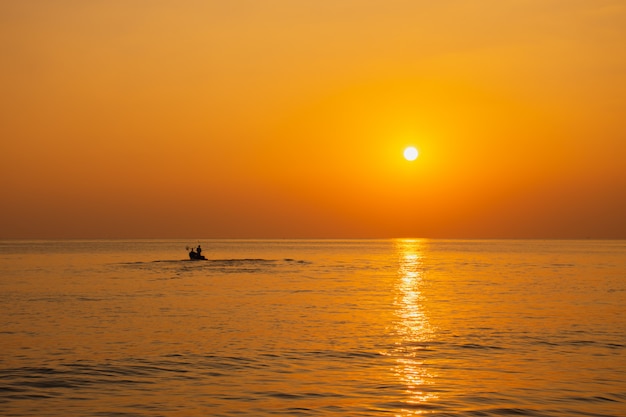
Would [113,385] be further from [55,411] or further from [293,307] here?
[293,307]

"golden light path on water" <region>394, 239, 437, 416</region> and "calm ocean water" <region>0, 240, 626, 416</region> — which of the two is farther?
"golden light path on water" <region>394, 239, 437, 416</region>

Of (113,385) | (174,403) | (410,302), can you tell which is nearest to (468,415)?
(174,403)

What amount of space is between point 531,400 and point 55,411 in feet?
41.6

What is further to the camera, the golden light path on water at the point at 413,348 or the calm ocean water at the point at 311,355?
the golden light path on water at the point at 413,348

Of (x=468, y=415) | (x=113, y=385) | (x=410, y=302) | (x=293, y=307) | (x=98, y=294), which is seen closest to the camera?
(x=468, y=415)

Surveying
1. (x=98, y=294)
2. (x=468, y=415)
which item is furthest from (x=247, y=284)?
(x=468, y=415)

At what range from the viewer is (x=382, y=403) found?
19109mm

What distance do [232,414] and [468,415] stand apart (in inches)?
234

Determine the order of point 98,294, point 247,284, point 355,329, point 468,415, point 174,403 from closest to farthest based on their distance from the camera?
point 468,415 → point 174,403 → point 355,329 → point 98,294 → point 247,284

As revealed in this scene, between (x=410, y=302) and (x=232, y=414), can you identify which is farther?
(x=410, y=302)

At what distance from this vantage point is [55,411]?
18531 millimetres

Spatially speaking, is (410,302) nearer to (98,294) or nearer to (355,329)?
(355,329)

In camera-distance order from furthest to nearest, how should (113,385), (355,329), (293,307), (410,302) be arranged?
Result: (410,302) < (293,307) < (355,329) < (113,385)

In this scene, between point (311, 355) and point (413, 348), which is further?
point (413, 348)
